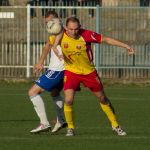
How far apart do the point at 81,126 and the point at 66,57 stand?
6.50 feet

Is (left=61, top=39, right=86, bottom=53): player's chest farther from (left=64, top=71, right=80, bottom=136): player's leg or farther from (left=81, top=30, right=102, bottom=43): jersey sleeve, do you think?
(left=64, top=71, right=80, bottom=136): player's leg

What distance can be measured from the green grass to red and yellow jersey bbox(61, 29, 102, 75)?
107cm

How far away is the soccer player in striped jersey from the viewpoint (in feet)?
50.8

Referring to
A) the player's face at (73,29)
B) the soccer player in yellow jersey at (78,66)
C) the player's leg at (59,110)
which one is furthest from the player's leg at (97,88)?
the player's leg at (59,110)

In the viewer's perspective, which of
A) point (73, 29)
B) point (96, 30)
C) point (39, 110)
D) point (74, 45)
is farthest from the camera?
point (96, 30)

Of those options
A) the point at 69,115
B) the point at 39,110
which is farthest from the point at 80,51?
the point at 39,110

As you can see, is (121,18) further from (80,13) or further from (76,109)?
(76,109)

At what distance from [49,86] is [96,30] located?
15.0m

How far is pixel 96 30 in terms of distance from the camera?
30594 millimetres

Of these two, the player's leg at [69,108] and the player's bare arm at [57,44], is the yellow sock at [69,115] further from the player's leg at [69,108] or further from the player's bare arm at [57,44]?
the player's bare arm at [57,44]

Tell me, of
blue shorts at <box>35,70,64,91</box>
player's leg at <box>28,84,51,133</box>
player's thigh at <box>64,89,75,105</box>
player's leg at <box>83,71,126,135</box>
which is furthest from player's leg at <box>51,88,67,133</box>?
player's leg at <box>83,71,126,135</box>

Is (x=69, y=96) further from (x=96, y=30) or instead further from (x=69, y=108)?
(x=96, y=30)

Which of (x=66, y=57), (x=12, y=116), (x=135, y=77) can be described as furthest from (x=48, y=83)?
(x=135, y=77)

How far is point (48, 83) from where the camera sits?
15.7 m
